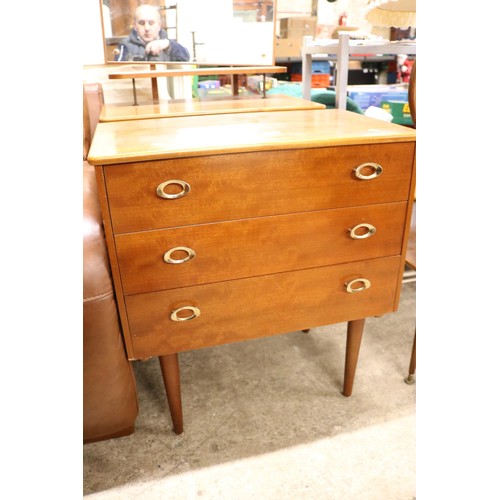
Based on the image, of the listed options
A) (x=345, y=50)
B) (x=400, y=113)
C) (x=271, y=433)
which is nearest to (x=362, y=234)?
(x=271, y=433)

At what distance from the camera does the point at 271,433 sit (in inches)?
49.4

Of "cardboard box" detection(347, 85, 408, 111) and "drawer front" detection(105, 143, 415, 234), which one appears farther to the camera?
"cardboard box" detection(347, 85, 408, 111)

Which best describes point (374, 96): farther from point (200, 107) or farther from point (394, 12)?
point (200, 107)

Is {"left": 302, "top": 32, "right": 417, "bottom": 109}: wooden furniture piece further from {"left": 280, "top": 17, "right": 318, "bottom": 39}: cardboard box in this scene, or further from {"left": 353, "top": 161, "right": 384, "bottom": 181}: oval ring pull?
{"left": 280, "top": 17, "right": 318, "bottom": 39}: cardboard box

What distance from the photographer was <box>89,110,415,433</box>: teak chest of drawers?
0.90 meters

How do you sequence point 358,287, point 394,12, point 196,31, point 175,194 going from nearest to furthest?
point 175,194
point 358,287
point 196,31
point 394,12

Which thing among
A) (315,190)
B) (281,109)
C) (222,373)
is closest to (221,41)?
(281,109)

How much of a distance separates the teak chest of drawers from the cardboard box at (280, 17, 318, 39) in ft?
9.87

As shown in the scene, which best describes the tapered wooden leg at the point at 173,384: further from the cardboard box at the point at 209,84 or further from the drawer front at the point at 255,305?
A: the cardboard box at the point at 209,84

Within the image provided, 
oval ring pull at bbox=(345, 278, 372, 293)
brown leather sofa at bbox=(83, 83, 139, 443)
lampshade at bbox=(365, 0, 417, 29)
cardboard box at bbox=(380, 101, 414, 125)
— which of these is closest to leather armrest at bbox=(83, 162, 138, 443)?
brown leather sofa at bbox=(83, 83, 139, 443)

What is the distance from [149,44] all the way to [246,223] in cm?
76
